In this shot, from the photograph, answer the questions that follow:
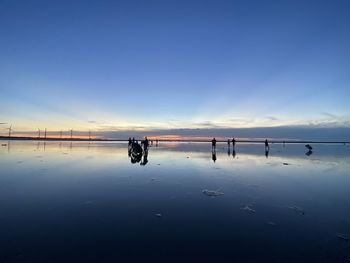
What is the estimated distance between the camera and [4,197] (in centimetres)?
1080

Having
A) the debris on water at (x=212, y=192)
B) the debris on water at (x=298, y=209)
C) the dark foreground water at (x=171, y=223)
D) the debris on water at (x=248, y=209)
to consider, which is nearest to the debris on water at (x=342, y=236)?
the dark foreground water at (x=171, y=223)

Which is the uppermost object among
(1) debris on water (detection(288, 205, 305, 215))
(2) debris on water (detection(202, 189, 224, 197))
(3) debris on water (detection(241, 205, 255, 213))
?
(2) debris on water (detection(202, 189, 224, 197))

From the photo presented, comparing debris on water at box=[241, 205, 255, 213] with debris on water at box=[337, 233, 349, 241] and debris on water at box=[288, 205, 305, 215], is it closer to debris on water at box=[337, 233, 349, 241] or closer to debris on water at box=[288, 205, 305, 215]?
debris on water at box=[288, 205, 305, 215]

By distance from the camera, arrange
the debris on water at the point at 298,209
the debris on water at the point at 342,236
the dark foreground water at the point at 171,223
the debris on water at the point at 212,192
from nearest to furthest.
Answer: the dark foreground water at the point at 171,223 → the debris on water at the point at 342,236 → the debris on water at the point at 298,209 → the debris on water at the point at 212,192

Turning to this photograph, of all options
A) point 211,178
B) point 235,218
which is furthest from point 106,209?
point 211,178

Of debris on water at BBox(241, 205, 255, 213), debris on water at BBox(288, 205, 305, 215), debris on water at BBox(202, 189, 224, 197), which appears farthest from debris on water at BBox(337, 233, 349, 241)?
debris on water at BBox(202, 189, 224, 197)

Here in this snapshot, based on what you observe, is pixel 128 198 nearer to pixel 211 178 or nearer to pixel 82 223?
pixel 82 223

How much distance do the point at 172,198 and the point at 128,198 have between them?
217 centimetres

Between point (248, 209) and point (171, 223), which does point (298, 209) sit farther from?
point (171, 223)

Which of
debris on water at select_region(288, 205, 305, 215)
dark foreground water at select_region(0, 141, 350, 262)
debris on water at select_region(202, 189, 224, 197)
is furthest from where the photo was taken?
debris on water at select_region(202, 189, 224, 197)

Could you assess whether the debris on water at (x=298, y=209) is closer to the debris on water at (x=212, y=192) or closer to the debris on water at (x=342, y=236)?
the debris on water at (x=342, y=236)

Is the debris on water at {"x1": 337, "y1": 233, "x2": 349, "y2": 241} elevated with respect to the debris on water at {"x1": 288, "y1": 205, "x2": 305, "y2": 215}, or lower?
lower

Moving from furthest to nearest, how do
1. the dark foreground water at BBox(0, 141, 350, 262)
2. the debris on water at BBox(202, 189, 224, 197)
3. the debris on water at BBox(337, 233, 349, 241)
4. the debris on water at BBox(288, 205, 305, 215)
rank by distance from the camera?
the debris on water at BBox(202, 189, 224, 197) < the debris on water at BBox(288, 205, 305, 215) < the debris on water at BBox(337, 233, 349, 241) < the dark foreground water at BBox(0, 141, 350, 262)

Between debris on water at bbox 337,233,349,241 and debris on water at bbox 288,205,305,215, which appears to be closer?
debris on water at bbox 337,233,349,241
